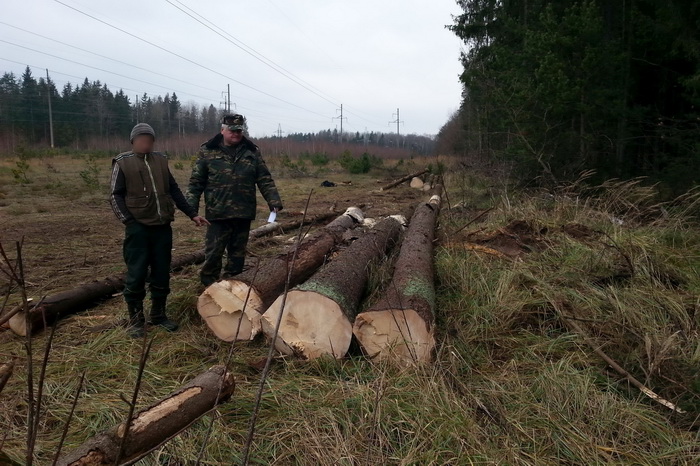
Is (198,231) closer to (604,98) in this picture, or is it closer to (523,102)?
(523,102)

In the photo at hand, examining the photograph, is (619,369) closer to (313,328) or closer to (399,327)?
(399,327)

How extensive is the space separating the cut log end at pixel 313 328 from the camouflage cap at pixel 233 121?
6.62 feet

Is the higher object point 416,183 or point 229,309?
point 416,183

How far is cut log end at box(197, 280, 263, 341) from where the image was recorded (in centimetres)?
372

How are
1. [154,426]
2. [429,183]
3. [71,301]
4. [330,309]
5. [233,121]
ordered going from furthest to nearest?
[429,183] → [233,121] → [71,301] → [330,309] → [154,426]

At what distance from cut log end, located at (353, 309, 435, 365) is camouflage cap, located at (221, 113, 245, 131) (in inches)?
94.9

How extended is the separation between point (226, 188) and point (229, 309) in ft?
4.53

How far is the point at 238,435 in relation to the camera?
2561 mm

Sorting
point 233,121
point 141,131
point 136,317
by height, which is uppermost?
point 233,121

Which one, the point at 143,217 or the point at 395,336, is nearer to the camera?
the point at 395,336

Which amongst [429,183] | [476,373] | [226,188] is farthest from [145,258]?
[429,183]

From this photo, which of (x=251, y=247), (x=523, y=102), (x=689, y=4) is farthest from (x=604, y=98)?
(x=251, y=247)

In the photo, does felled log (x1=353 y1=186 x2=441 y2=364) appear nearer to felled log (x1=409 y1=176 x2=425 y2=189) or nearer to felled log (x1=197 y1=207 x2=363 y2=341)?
felled log (x1=197 y1=207 x2=363 y2=341)

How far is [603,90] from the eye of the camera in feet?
32.8
